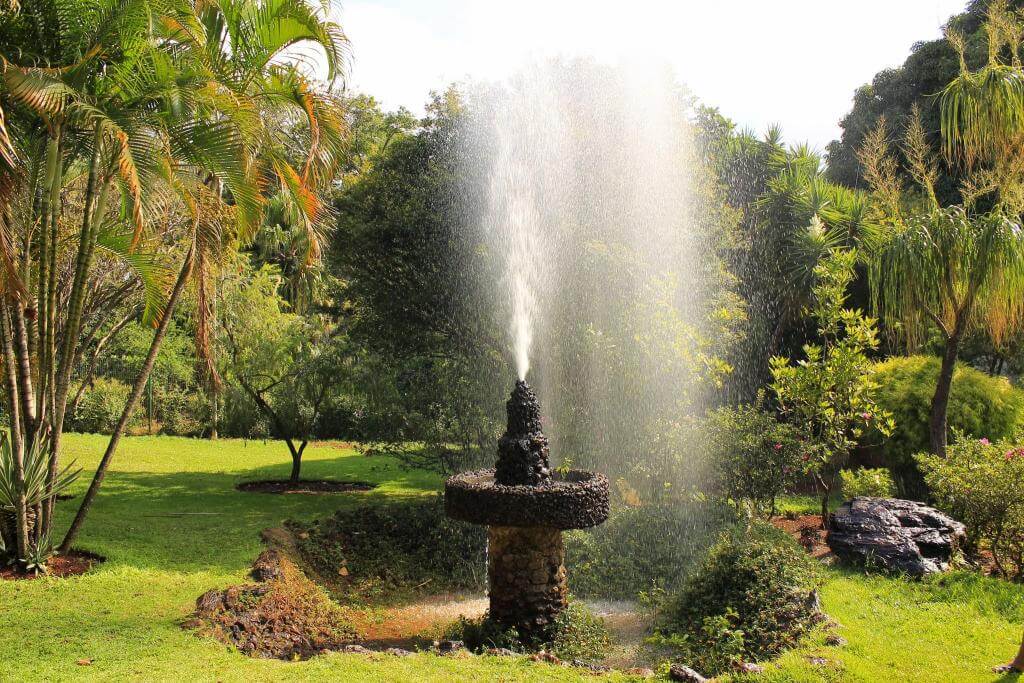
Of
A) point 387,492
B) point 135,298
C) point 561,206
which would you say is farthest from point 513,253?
point 135,298

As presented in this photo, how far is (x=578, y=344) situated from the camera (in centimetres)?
1039

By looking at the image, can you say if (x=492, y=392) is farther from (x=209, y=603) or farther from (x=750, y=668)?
(x=750, y=668)

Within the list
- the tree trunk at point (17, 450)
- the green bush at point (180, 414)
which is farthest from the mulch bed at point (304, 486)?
the green bush at point (180, 414)

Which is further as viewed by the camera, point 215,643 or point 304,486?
point 304,486

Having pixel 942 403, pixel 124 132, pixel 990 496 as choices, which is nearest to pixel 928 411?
pixel 942 403

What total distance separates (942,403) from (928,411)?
162 centimetres

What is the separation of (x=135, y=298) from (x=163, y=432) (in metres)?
8.82

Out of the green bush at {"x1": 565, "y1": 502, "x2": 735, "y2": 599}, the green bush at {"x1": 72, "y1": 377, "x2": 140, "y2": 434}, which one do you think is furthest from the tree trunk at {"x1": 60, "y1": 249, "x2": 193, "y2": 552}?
the green bush at {"x1": 72, "y1": 377, "x2": 140, "y2": 434}

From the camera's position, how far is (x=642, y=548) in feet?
29.5

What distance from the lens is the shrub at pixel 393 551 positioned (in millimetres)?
8625

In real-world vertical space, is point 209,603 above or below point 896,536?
below

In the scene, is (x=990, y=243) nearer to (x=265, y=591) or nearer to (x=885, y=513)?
(x=885, y=513)

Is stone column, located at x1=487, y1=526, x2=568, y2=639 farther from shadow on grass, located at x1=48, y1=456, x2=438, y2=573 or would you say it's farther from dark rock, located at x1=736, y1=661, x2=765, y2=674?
shadow on grass, located at x1=48, y1=456, x2=438, y2=573

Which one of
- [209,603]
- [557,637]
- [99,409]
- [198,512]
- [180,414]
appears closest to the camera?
[209,603]
